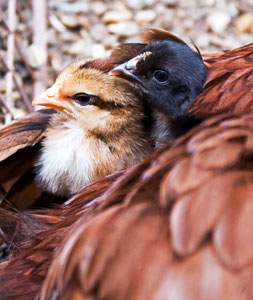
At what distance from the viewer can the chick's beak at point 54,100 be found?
5.60 feet

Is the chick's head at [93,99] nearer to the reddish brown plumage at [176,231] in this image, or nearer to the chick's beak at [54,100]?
the chick's beak at [54,100]

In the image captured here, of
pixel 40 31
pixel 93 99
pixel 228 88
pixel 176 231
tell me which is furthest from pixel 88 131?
pixel 40 31

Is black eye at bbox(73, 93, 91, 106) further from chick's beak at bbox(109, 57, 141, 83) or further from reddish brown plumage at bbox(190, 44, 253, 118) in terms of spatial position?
reddish brown plumage at bbox(190, 44, 253, 118)

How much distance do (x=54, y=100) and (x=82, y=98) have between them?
0.26 ft

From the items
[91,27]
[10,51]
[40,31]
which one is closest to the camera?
[10,51]

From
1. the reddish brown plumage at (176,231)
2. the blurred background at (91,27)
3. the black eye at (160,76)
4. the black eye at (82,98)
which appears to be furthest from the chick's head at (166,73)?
the blurred background at (91,27)

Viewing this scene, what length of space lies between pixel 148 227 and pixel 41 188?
0.84 meters

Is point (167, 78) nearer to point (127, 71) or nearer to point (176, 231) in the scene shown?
point (127, 71)

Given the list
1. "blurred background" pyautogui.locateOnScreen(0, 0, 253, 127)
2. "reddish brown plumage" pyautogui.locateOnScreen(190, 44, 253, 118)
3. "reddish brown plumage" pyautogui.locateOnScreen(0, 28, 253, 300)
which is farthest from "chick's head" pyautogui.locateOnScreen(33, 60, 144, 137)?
"blurred background" pyautogui.locateOnScreen(0, 0, 253, 127)

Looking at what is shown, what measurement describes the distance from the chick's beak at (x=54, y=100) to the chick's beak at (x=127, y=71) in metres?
0.15

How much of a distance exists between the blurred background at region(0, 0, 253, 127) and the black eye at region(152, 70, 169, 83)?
122 centimetres

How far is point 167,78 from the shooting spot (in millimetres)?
1724

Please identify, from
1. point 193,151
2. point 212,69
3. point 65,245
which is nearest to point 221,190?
point 193,151

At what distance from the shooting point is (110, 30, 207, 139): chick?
161 cm
